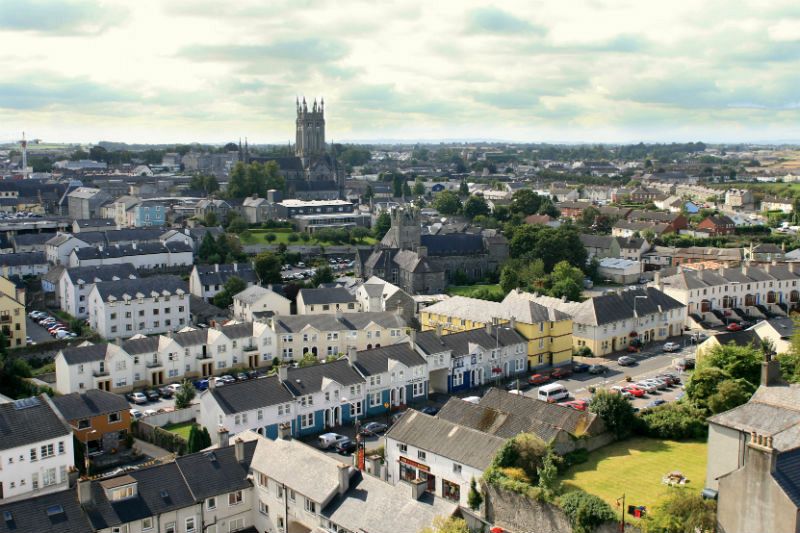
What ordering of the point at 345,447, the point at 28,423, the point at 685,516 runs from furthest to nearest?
the point at 345,447
the point at 28,423
the point at 685,516

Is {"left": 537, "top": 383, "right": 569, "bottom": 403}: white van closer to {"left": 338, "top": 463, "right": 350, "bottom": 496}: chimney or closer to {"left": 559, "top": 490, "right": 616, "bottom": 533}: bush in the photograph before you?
Answer: {"left": 559, "top": 490, "right": 616, "bottom": 533}: bush

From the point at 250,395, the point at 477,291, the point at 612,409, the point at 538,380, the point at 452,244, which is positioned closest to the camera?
the point at 612,409

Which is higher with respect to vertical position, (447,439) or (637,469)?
(447,439)

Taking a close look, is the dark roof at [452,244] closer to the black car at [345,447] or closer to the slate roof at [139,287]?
the slate roof at [139,287]

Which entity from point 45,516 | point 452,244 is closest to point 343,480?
point 45,516

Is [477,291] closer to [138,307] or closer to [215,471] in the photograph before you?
[138,307]

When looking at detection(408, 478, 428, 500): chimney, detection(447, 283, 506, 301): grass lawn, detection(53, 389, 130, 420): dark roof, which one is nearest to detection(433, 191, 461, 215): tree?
detection(447, 283, 506, 301): grass lawn

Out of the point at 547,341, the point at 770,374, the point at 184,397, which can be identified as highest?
the point at 770,374

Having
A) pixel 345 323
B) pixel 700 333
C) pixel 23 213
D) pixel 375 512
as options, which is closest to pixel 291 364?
pixel 345 323

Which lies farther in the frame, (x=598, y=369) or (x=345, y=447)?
(x=598, y=369)
